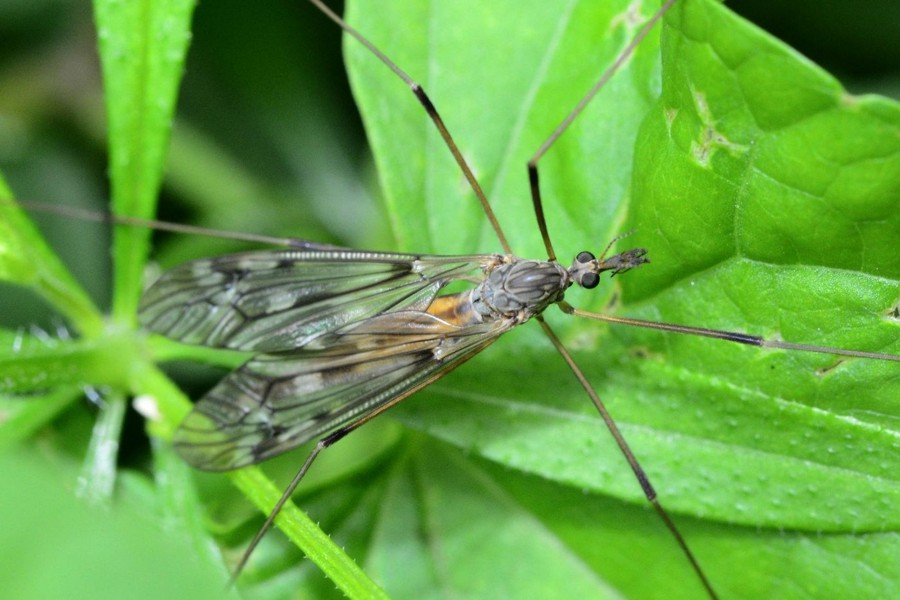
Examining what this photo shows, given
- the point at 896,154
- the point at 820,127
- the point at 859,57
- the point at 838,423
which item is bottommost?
the point at 838,423

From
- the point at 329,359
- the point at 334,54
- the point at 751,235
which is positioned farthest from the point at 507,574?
the point at 334,54

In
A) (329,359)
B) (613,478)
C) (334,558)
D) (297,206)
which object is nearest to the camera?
(334,558)

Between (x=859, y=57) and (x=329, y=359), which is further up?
(x=859, y=57)

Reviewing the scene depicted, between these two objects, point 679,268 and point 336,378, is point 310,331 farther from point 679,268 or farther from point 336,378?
point 679,268

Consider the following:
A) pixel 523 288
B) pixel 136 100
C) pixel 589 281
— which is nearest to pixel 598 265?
pixel 589 281

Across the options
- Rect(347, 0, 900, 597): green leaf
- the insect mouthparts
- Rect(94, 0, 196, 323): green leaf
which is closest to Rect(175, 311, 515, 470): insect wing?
Rect(347, 0, 900, 597): green leaf

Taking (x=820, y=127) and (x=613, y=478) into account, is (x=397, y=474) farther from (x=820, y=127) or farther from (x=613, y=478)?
(x=820, y=127)

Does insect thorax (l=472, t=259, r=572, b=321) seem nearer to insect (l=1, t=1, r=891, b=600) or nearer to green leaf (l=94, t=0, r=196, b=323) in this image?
insect (l=1, t=1, r=891, b=600)
